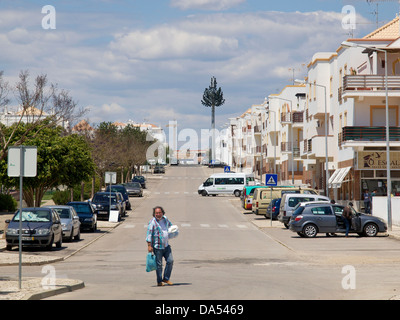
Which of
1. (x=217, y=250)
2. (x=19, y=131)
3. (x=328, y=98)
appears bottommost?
(x=217, y=250)

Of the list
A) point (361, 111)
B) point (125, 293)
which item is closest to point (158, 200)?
point (361, 111)

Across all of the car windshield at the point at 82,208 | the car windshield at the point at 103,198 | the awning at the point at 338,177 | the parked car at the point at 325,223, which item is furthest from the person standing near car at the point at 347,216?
the awning at the point at 338,177

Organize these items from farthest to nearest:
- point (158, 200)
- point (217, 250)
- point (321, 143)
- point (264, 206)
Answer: point (158, 200) < point (321, 143) < point (264, 206) < point (217, 250)

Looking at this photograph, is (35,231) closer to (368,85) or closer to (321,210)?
(321,210)

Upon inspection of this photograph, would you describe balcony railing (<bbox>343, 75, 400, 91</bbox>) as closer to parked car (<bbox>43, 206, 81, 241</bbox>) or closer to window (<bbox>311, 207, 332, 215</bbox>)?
window (<bbox>311, 207, 332, 215</bbox>)

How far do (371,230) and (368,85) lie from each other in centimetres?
1562

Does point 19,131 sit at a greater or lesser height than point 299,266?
greater

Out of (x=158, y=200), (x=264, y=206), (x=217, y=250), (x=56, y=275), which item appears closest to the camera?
(x=56, y=275)

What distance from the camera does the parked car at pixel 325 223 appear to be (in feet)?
110

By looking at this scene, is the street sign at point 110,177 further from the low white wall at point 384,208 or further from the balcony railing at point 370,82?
the low white wall at point 384,208

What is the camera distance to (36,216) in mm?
27516
